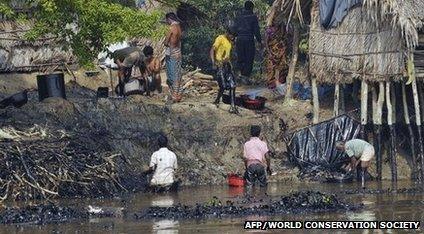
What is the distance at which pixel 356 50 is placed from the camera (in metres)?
27.0

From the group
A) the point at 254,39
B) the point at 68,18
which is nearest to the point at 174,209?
the point at 68,18

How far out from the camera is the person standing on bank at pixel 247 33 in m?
30.4

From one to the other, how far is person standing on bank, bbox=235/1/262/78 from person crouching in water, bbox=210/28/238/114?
2.31m

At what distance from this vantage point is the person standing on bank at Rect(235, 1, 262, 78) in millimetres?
30406

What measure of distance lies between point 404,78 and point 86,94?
270 inches

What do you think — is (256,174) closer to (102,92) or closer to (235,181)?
(235,181)

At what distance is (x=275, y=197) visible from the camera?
23547 millimetres

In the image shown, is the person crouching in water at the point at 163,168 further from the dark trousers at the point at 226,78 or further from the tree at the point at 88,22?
the dark trousers at the point at 226,78

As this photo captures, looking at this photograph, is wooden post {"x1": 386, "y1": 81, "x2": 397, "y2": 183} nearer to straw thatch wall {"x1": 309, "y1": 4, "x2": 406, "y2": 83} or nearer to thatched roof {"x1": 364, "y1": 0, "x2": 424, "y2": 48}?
straw thatch wall {"x1": 309, "y1": 4, "x2": 406, "y2": 83}

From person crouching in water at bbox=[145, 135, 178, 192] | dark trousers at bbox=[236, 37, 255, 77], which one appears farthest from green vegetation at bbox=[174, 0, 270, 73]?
person crouching in water at bbox=[145, 135, 178, 192]

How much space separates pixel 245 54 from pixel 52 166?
8420 millimetres

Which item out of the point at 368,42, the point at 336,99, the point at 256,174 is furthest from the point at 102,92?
the point at 368,42

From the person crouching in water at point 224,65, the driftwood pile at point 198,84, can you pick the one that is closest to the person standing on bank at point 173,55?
the person crouching in water at point 224,65

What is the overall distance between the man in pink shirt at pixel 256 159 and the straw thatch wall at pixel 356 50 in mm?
2829
